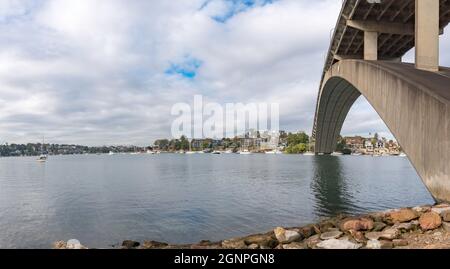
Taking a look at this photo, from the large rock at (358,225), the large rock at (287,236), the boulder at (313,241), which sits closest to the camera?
the boulder at (313,241)

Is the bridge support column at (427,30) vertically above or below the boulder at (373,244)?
above

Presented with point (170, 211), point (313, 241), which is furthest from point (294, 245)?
point (170, 211)

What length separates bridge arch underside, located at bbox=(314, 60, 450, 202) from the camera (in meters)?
15.1

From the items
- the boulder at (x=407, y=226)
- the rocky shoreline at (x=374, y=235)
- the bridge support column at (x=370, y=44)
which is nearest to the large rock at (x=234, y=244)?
the rocky shoreline at (x=374, y=235)

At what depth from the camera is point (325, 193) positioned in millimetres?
32750

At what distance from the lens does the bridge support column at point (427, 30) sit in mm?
21547

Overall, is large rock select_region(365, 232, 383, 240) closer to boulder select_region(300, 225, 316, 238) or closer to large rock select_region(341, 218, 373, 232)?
large rock select_region(341, 218, 373, 232)

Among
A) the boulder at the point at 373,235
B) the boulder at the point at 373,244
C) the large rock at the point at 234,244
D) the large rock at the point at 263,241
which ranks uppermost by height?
the boulder at the point at 373,244

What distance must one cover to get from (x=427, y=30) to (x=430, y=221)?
617 inches

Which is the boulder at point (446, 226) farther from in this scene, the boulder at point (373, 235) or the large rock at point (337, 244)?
the large rock at point (337, 244)

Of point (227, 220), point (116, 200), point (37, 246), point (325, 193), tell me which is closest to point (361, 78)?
point (325, 193)

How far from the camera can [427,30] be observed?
2167cm
